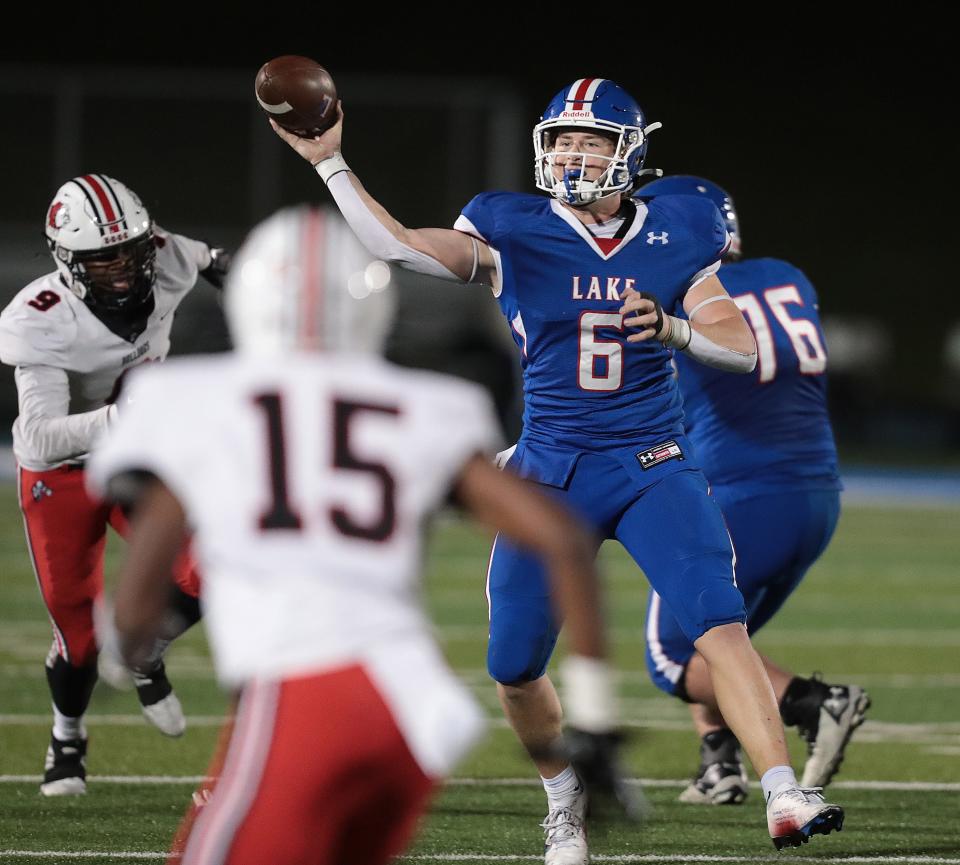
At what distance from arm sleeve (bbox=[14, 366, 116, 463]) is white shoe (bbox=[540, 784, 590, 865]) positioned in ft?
4.77

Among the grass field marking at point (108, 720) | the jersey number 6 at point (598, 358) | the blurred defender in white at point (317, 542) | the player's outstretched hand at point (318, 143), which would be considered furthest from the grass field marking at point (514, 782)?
the blurred defender in white at point (317, 542)

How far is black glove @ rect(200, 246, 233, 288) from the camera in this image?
499cm

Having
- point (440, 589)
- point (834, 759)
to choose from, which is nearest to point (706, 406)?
point (834, 759)

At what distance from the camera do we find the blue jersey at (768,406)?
16.0 feet

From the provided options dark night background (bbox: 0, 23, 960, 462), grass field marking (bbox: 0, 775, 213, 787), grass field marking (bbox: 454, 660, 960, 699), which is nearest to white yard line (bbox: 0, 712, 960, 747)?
grass field marking (bbox: 454, 660, 960, 699)

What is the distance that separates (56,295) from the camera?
4.66 metres

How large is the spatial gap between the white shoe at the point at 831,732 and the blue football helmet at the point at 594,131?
149 centimetres

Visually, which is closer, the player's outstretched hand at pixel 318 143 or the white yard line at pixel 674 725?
the player's outstretched hand at pixel 318 143

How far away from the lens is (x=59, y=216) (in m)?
4.58

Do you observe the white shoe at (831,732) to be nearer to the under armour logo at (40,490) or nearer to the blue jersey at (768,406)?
the blue jersey at (768,406)

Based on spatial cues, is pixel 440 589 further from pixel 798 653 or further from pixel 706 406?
pixel 706 406

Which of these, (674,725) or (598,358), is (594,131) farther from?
(674,725)

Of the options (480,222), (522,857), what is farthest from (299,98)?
(522,857)

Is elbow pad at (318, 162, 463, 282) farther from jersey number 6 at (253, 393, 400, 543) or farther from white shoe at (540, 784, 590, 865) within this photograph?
jersey number 6 at (253, 393, 400, 543)
